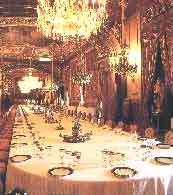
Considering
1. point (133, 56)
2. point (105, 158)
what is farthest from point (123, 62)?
point (105, 158)

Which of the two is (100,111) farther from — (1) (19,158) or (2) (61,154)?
(1) (19,158)

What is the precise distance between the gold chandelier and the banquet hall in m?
0.02

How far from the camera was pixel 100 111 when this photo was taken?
563 cm

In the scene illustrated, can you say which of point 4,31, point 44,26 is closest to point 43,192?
point 44,26

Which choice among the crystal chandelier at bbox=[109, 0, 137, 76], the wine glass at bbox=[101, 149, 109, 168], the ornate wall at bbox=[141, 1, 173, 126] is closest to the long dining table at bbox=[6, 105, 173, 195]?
the wine glass at bbox=[101, 149, 109, 168]

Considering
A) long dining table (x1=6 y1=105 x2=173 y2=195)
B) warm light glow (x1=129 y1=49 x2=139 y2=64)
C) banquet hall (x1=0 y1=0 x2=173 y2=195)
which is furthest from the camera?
warm light glow (x1=129 y1=49 x2=139 y2=64)

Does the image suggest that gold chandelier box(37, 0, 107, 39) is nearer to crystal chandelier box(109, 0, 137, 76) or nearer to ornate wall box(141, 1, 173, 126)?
ornate wall box(141, 1, 173, 126)

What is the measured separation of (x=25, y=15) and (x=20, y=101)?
28.5 metres

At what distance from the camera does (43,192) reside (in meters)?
2.79

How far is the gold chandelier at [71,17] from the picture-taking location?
604cm

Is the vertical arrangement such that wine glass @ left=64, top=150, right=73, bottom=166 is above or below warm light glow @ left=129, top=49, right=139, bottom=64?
below

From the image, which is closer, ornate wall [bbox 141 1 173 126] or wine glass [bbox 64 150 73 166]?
wine glass [bbox 64 150 73 166]

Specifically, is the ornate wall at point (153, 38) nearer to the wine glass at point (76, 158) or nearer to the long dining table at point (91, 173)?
the long dining table at point (91, 173)

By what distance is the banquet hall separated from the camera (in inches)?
112
